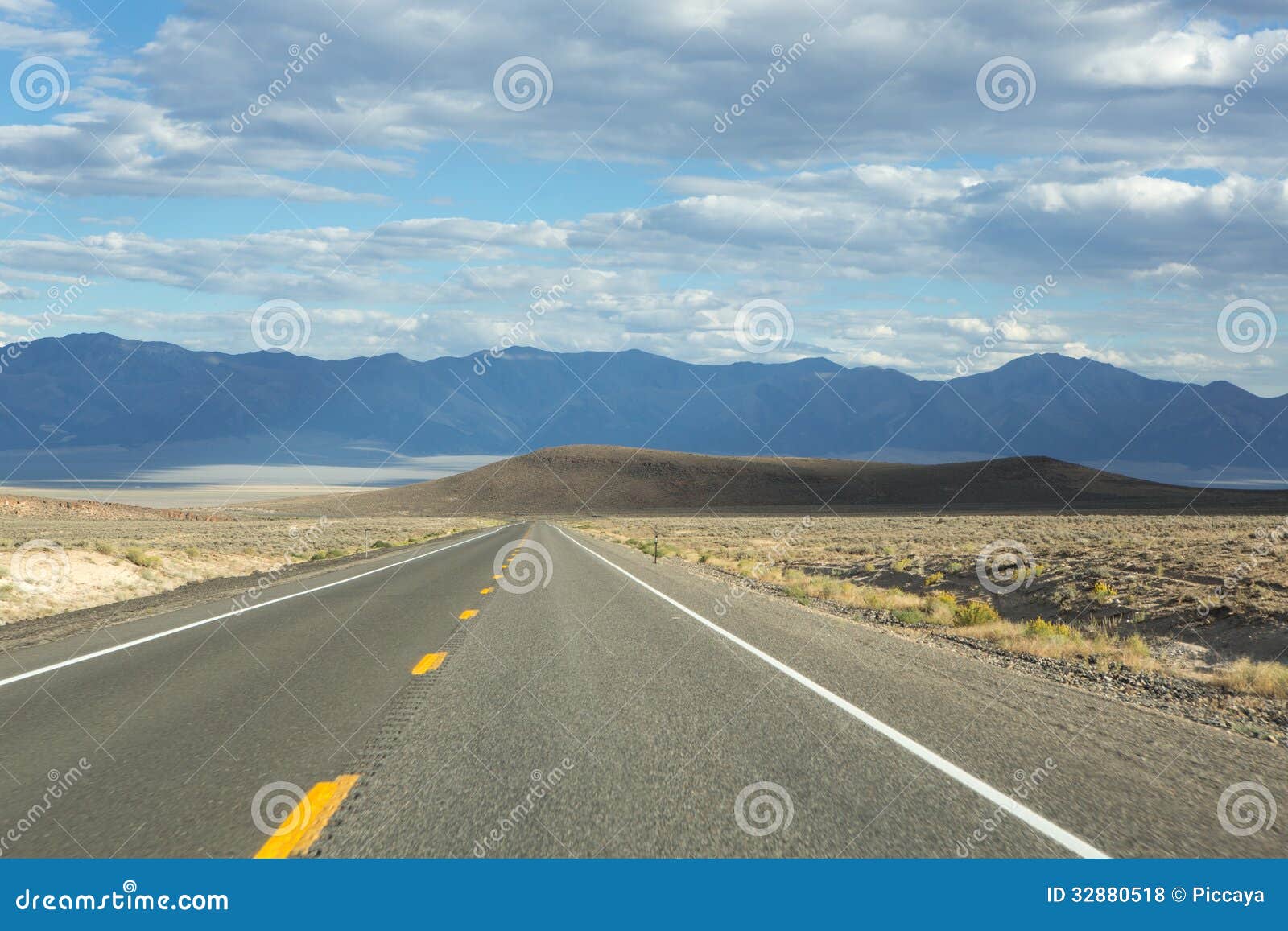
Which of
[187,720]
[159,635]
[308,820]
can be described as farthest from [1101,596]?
[308,820]

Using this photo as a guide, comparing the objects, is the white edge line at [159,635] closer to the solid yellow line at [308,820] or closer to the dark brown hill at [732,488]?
the solid yellow line at [308,820]

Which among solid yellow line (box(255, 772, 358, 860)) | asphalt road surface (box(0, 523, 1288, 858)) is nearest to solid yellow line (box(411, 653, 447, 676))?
asphalt road surface (box(0, 523, 1288, 858))

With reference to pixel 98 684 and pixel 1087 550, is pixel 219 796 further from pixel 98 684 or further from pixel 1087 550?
pixel 1087 550

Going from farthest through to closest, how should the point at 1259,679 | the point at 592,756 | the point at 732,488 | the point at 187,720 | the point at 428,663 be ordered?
the point at 732,488 → the point at 1259,679 → the point at 428,663 → the point at 187,720 → the point at 592,756

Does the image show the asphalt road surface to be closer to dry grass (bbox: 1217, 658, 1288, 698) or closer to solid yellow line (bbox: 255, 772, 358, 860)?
solid yellow line (bbox: 255, 772, 358, 860)

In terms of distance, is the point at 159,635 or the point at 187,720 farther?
the point at 159,635

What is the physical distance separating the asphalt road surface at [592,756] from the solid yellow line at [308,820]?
0.06ft

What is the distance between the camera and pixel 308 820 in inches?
197

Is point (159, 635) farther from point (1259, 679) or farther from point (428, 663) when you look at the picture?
point (1259, 679)

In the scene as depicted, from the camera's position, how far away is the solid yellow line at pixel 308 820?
459cm

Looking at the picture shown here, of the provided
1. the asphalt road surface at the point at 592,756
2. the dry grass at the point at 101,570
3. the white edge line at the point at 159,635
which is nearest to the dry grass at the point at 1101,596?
the asphalt road surface at the point at 592,756

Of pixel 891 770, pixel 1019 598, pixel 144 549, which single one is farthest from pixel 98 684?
pixel 144 549

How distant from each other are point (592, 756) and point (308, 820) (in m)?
2.04

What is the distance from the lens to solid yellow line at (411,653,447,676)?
1002 centimetres
